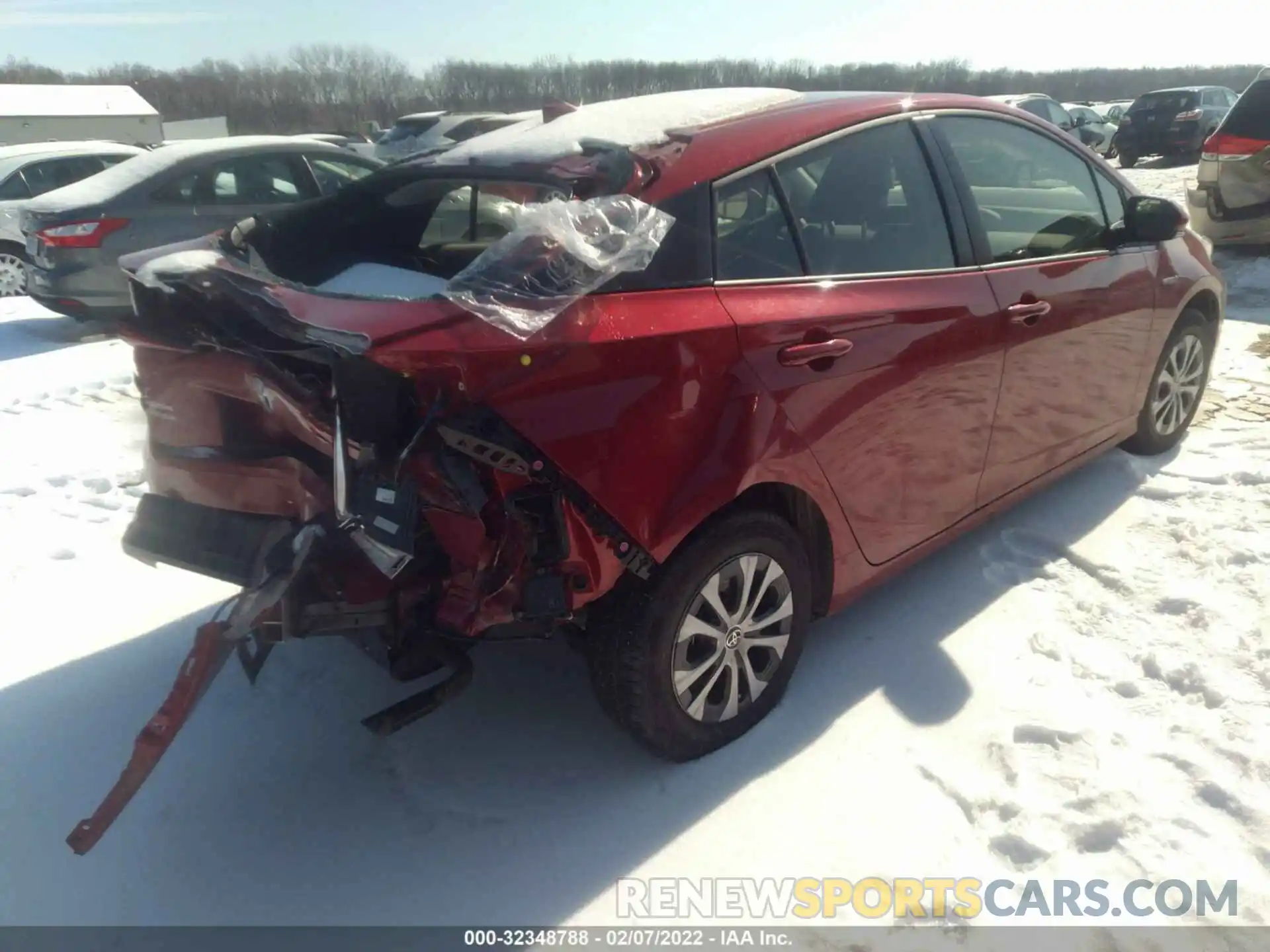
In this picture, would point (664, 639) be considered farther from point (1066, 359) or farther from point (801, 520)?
point (1066, 359)

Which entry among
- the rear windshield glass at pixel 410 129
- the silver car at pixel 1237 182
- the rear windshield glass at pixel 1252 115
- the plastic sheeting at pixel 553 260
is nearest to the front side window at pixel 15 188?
the rear windshield glass at pixel 410 129

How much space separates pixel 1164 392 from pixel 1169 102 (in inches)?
788

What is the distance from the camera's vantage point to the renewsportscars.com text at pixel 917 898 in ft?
7.11

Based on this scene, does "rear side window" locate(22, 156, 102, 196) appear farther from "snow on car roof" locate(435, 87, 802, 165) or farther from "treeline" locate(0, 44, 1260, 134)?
"treeline" locate(0, 44, 1260, 134)

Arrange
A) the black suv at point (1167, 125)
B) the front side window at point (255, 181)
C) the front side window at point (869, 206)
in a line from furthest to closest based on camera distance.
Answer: the black suv at point (1167, 125) → the front side window at point (255, 181) → the front side window at point (869, 206)

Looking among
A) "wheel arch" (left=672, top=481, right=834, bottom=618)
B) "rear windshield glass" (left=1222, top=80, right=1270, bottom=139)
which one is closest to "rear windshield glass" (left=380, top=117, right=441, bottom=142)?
"rear windshield glass" (left=1222, top=80, right=1270, bottom=139)

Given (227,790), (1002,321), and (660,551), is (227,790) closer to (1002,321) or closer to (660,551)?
(660,551)

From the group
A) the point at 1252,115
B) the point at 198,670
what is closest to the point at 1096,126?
the point at 1252,115

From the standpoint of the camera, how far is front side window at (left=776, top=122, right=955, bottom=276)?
274cm

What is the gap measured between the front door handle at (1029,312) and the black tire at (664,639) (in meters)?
1.23

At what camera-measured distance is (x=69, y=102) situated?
134ft

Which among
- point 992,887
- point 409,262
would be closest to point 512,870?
point 992,887

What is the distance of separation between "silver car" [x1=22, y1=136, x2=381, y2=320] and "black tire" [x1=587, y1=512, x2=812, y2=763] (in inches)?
236

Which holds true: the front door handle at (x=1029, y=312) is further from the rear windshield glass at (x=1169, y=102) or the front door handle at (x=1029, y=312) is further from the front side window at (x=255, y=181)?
the rear windshield glass at (x=1169, y=102)
